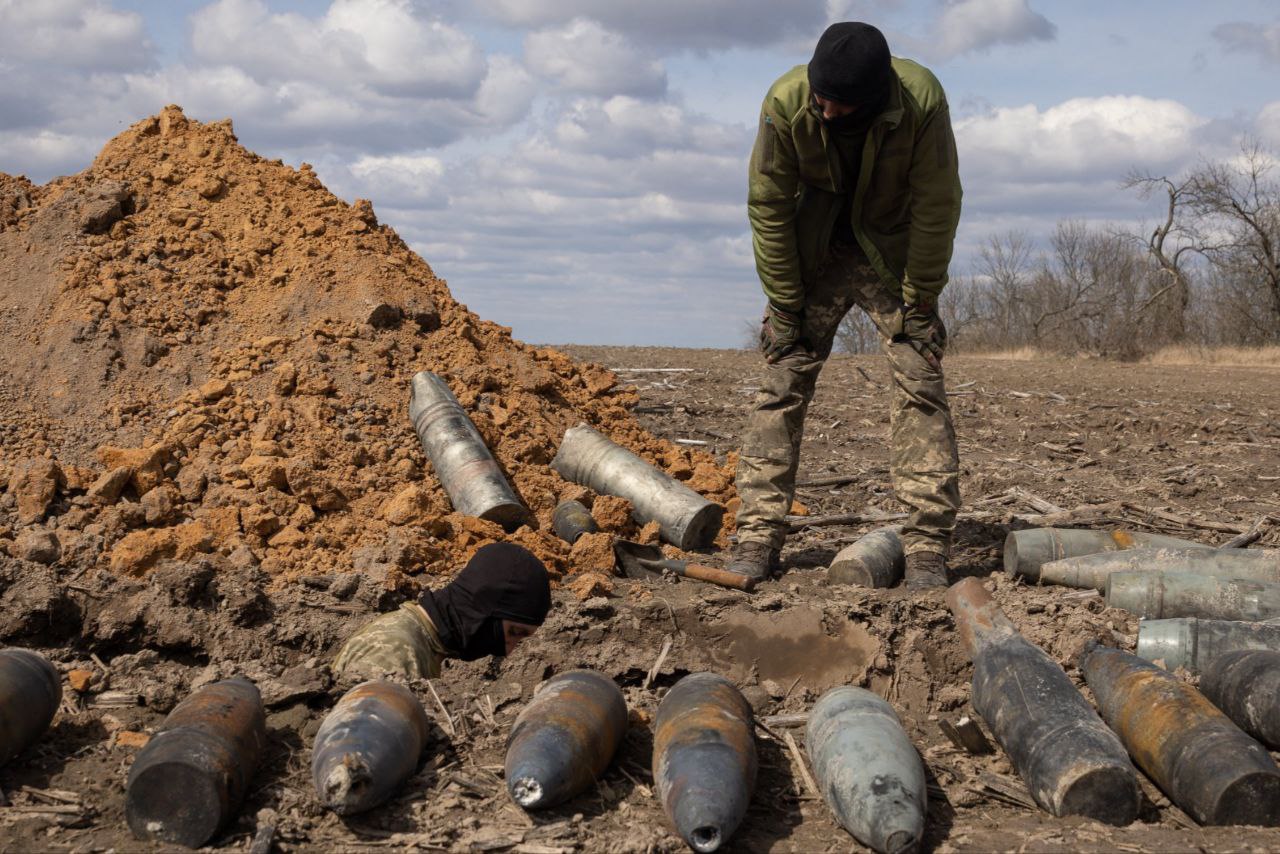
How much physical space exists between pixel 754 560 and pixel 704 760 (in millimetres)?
2626

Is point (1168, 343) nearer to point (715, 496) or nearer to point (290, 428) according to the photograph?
point (715, 496)

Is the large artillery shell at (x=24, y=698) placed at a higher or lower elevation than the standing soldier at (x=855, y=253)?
lower

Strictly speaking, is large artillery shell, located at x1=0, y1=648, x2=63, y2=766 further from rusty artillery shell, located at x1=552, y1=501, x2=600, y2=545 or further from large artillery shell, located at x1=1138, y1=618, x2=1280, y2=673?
large artillery shell, located at x1=1138, y1=618, x2=1280, y2=673

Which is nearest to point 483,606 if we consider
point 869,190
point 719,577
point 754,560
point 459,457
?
point 719,577

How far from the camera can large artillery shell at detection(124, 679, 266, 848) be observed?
3.33 meters

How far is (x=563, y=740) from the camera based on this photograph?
3.59 meters

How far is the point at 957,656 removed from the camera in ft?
15.7

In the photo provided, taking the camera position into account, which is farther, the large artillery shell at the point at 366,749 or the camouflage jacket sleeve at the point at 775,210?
the camouflage jacket sleeve at the point at 775,210

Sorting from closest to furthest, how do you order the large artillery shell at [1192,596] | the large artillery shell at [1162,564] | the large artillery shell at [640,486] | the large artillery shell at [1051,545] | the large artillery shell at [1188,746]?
the large artillery shell at [1188,746], the large artillery shell at [1192,596], the large artillery shell at [1162,564], the large artillery shell at [1051,545], the large artillery shell at [640,486]

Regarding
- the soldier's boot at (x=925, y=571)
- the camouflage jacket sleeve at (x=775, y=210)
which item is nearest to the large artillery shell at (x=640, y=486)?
the soldier's boot at (x=925, y=571)

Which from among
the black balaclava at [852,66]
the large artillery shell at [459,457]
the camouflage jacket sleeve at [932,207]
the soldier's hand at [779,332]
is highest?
the black balaclava at [852,66]

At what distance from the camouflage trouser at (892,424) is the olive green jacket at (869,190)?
135 millimetres

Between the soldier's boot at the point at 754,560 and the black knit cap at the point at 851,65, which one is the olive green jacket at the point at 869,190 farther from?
the soldier's boot at the point at 754,560

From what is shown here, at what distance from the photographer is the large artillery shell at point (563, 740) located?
3469mm
